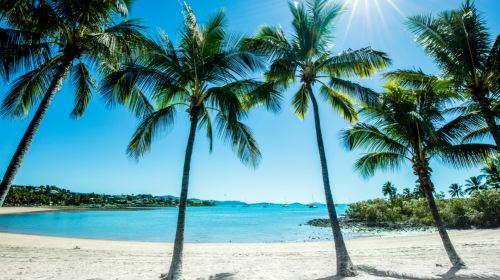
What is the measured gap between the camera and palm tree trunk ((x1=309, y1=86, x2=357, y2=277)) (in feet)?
22.8

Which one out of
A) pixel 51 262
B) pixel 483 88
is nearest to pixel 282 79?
pixel 483 88

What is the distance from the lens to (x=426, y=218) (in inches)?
1077

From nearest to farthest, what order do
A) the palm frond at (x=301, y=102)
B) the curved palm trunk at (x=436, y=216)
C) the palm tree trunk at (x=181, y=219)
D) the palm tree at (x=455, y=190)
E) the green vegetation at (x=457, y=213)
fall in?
the palm tree trunk at (x=181, y=219)
the curved palm trunk at (x=436, y=216)
the palm frond at (x=301, y=102)
the green vegetation at (x=457, y=213)
the palm tree at (x=455, y=190)

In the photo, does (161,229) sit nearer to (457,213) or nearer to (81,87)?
(81,87)

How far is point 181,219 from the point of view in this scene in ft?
22.4

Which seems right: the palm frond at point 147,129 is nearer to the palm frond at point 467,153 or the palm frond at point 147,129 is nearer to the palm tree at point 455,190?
the palm frond at point 467,153

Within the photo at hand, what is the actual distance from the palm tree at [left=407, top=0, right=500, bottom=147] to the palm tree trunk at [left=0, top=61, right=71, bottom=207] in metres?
10.7

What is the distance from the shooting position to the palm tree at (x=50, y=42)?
657 centimetres

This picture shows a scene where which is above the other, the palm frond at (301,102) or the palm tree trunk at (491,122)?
the palm frond at (301,102)

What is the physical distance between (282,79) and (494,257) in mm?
9046

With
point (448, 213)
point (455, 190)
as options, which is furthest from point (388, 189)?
point (448, 213)

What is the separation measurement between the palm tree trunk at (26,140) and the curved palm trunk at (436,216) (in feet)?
34.4

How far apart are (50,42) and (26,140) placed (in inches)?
110

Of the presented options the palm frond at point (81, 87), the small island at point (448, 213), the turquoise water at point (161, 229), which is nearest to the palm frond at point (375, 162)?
the palm frond at point (81, 87)
